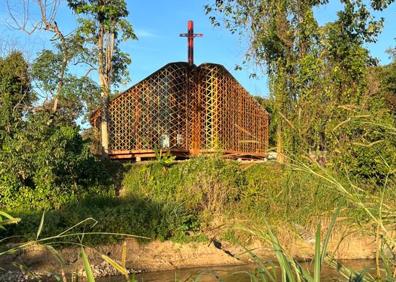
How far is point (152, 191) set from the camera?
13.1 metres

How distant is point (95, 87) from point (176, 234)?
5.42 metres

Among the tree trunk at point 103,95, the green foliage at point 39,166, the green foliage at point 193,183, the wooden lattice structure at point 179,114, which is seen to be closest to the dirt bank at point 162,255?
the green foliage at point 193,183

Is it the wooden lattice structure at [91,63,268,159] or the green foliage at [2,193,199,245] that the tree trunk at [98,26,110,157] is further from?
the green foliage at [2,193,199,245]

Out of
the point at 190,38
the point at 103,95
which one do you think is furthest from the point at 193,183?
the point at 190,38

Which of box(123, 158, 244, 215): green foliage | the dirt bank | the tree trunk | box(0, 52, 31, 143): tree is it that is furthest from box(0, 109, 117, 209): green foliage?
the tree trunk

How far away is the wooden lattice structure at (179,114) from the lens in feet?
52.5

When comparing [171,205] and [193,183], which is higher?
[193,183]

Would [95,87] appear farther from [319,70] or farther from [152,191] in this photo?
[319,70]

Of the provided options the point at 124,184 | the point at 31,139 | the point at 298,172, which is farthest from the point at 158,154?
the point at 298,172

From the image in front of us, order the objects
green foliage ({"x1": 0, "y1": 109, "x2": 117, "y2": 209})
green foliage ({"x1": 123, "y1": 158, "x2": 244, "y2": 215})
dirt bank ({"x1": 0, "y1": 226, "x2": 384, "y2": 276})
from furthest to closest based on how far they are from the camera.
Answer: green foliage ({"x1": 123, "y1": 158, "x2": 244, "y2": 215})
green foliage ({"x1": 0, "y1": 109, "x2": 117, "y2": 209})
dirt bank ({"x1": 0, "y1": 226, "x2": 384, "y2": 276})

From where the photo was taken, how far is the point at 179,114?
55.4 feet

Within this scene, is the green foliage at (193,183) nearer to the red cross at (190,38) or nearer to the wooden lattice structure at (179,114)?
the wooden lattice structure at (179,114)

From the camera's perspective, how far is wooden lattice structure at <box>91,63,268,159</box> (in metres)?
16.0

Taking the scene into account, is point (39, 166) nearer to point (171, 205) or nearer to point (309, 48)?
point (171, 205)
